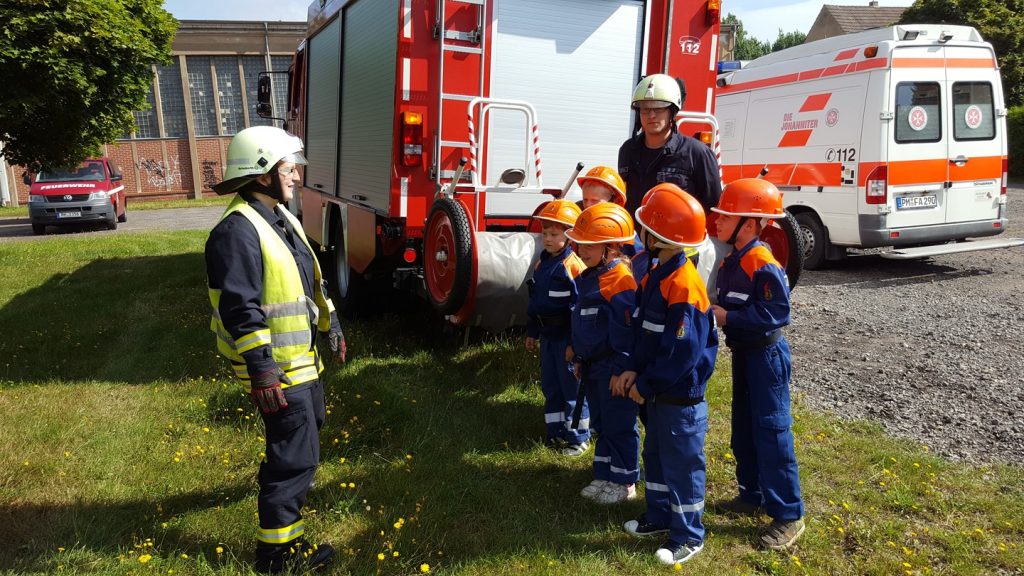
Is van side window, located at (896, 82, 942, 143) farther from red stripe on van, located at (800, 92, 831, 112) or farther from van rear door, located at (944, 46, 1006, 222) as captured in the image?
red stripe on van, located at (800, 92, 831, 112)

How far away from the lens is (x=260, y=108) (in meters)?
9.98

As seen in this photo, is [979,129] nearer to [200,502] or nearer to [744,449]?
[744,449]

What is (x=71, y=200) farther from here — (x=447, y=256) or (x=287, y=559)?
(x=287, y=559)

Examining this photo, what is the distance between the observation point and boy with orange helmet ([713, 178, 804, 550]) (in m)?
3.16

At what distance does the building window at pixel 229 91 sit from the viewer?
31828mm

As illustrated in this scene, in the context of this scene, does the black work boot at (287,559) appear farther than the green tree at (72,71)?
No

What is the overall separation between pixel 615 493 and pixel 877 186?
669cm

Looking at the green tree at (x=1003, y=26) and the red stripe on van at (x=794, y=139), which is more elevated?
the green tree at (x=1003, y=26)

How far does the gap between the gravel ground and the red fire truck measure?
7.29 feet

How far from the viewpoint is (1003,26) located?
79.9 ft

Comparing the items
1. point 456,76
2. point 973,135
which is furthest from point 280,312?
point 973,135

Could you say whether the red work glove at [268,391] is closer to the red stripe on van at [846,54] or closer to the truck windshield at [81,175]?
the red stripe on van at [846,54]

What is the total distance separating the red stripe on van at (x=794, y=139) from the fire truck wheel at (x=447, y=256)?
6672mm

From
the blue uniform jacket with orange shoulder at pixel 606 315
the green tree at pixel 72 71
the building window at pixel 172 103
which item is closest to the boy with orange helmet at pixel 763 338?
the blue uniform jacket with orange shoulder at pixel 606 315
